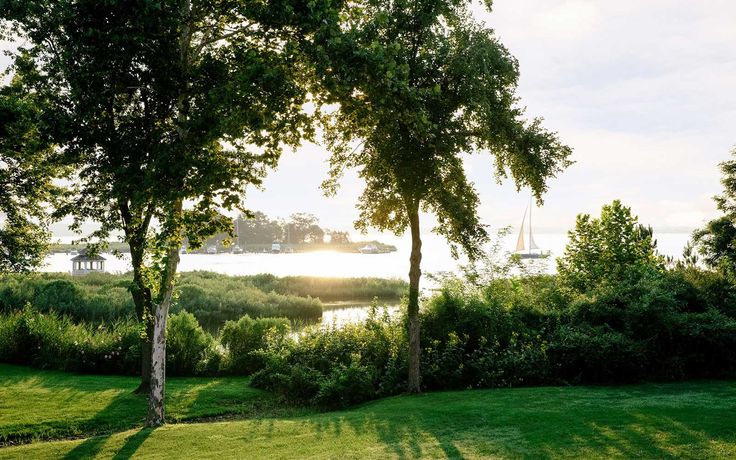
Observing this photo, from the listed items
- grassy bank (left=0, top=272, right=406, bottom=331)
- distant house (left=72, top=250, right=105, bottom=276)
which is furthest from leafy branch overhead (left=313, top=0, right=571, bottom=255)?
distant house (left=72, top=250, right=105, bottom=276)

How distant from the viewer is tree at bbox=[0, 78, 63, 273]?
593 inches

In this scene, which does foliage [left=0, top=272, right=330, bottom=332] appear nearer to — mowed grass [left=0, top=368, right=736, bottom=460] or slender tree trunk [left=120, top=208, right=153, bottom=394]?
slender tree trunk [left=120, top=208, right=153, bottom=394]

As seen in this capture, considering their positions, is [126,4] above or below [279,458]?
above

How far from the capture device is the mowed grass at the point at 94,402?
1144 centimetres

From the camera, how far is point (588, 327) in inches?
561

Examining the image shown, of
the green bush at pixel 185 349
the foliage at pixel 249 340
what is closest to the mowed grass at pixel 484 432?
the green bush at pixel 185 349

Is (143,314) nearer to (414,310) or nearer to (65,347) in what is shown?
(65,347)

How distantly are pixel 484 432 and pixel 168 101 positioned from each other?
383 inches

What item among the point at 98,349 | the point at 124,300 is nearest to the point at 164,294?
the point at 98,349

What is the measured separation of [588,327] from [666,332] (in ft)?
5.90

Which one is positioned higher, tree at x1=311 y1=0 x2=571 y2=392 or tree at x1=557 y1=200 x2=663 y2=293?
tree at x1=311 y1=0 x2=571 y2=392

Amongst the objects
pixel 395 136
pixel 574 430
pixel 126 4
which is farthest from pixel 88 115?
pixel 574 430

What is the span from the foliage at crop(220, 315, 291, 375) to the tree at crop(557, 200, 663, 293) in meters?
10.8

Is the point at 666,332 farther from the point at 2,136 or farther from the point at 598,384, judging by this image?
the point at 2,136
